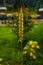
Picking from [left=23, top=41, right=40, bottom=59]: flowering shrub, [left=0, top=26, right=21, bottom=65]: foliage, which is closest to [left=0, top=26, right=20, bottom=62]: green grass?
[left=0, top=26, right=21, bottom=65]: foliage

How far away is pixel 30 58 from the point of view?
4172 millimetres

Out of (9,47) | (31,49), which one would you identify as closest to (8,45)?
(9,47)

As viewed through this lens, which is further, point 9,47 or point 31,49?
point 9,47

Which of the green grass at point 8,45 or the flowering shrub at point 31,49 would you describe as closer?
the flowering shrub at point 31,49

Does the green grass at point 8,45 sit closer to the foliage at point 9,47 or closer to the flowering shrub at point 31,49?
the foliage at point 9,47

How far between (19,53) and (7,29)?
1371mm

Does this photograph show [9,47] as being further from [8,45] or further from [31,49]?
[31,49]

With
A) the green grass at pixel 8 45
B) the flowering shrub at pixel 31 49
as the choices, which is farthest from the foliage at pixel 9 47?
the flowering shrub at pixel 31 49

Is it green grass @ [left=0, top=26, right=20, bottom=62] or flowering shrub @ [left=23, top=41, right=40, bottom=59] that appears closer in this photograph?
flowering shrub @ [left=23, top=41, right=40, bottom=59]

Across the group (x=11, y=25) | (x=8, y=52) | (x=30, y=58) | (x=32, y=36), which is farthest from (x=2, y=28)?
(x=30, y=58)

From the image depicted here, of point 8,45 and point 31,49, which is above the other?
point 31,49

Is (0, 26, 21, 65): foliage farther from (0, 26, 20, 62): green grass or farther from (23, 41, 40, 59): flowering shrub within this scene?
(23, 41, 40, 59): flowering shrub

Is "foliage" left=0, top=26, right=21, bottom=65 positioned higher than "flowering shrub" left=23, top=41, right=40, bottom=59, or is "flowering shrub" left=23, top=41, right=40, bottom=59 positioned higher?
"flowering shrub" left=23, top=41, right=40, bottom=59

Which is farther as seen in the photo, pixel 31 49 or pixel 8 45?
pixel 8 45
